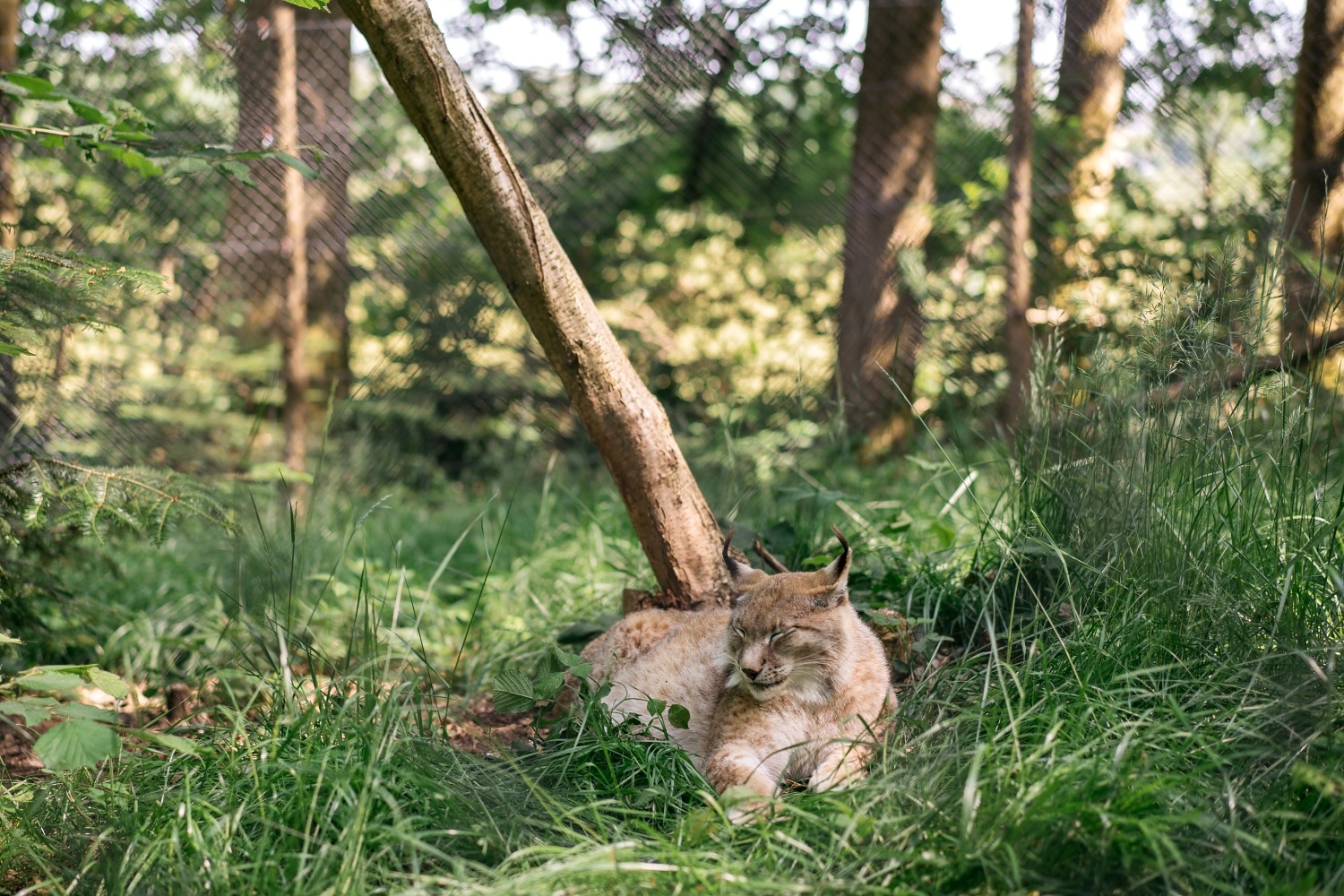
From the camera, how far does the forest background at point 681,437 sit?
2303 millimetres

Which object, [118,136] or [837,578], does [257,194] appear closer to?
[118,136]

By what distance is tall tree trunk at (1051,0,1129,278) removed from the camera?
6191 mm

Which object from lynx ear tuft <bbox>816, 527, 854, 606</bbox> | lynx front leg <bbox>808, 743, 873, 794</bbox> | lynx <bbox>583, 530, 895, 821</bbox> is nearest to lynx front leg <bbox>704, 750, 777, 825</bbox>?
lynx <bbox>583, 530, 895, 821</bbox>

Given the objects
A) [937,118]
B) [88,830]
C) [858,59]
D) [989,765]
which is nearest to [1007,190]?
[937,118]

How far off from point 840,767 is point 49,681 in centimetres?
186

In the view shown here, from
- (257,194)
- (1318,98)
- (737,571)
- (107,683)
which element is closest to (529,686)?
(737,571)

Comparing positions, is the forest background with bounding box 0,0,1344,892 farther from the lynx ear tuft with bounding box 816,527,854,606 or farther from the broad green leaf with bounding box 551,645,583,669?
the lynx ear tuft with bounding box 816,527,854,606

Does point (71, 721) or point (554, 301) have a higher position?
point (554, 301)

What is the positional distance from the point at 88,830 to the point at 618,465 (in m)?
1.83

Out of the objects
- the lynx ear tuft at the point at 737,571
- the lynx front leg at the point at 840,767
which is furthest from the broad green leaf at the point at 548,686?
the lynx front leg at the point at 840,767

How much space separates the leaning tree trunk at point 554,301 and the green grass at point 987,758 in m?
0.70

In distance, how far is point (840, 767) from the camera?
2549mm

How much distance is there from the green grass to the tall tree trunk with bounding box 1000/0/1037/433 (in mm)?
2659

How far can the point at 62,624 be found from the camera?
14.6 feet
